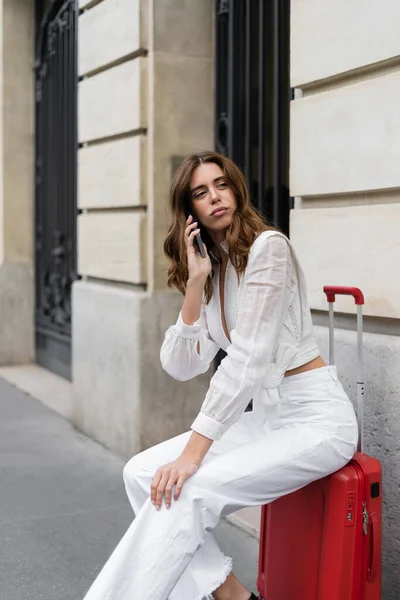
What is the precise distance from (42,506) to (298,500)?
2.25 metres

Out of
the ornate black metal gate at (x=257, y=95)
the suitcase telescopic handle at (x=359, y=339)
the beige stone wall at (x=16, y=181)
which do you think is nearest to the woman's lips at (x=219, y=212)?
the suitcase telescopic handle at (x=359, y=339)

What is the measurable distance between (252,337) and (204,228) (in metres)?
0.53

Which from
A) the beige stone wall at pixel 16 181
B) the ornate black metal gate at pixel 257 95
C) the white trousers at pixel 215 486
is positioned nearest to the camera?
the white trousers at pixel 215 486

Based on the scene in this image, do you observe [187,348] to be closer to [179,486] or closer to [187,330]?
[187,330]

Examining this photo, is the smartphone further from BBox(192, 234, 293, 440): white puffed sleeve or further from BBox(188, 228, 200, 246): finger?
BBox(192, 234, 293, 440): white puffed sleeve

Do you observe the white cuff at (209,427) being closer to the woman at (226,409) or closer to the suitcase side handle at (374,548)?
the woman at (226,409)

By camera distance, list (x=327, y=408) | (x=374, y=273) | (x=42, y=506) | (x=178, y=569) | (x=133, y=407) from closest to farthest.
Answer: (x=178, y=569), (x=327, y=408), (x=374, y=273), (x=42, y=506), (x=133, y=407)

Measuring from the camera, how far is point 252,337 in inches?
113

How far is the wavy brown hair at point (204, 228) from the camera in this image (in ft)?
9.99

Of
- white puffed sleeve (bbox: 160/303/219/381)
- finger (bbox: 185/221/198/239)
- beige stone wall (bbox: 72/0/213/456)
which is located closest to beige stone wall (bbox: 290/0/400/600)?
white puffed sleeve (bbox: 160/303/219/381)

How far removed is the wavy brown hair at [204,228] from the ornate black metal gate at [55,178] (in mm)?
5422

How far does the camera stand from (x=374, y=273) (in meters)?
3.53

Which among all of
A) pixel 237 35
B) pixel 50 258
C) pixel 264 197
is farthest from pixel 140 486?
pixel 50 258

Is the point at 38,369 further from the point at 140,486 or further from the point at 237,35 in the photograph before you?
the point at 140,486
